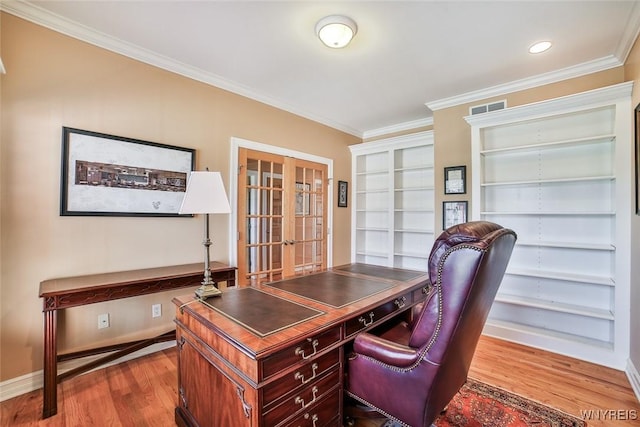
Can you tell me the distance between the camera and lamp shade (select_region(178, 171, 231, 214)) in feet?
5.08

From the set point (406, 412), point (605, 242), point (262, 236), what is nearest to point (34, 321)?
point (262, 236)

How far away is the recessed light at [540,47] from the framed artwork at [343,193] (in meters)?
2.73

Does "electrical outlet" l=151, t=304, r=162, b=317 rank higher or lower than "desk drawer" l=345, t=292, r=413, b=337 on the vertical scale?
lower

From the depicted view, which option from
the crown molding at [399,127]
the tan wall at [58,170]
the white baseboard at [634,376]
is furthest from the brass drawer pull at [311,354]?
the crown molding at [399,127]

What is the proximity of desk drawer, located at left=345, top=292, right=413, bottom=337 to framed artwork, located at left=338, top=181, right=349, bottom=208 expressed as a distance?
2.71 metres

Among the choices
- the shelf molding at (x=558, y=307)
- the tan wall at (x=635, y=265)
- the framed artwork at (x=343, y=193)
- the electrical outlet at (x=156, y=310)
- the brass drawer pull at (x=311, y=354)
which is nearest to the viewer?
the brass drawer pull at (x=311, y=354)

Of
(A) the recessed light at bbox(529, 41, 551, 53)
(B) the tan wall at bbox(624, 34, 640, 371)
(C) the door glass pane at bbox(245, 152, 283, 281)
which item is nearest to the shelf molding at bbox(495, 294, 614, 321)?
(B) the tan wall at bbox(624, 34, 640, 371)

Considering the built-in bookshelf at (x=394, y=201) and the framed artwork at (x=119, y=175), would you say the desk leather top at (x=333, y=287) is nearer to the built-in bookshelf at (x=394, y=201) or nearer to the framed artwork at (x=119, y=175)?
the framed artwork at (x=119, y=175)

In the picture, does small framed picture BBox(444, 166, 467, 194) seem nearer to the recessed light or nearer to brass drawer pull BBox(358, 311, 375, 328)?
the recessed light

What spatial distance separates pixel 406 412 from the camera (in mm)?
1252

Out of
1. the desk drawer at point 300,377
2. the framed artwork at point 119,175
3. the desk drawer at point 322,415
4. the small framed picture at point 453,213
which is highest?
the framed artwork at point 119,175

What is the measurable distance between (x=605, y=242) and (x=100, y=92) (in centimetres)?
454

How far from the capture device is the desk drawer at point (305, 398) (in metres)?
1.11

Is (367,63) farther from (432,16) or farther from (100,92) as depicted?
(100,92)
